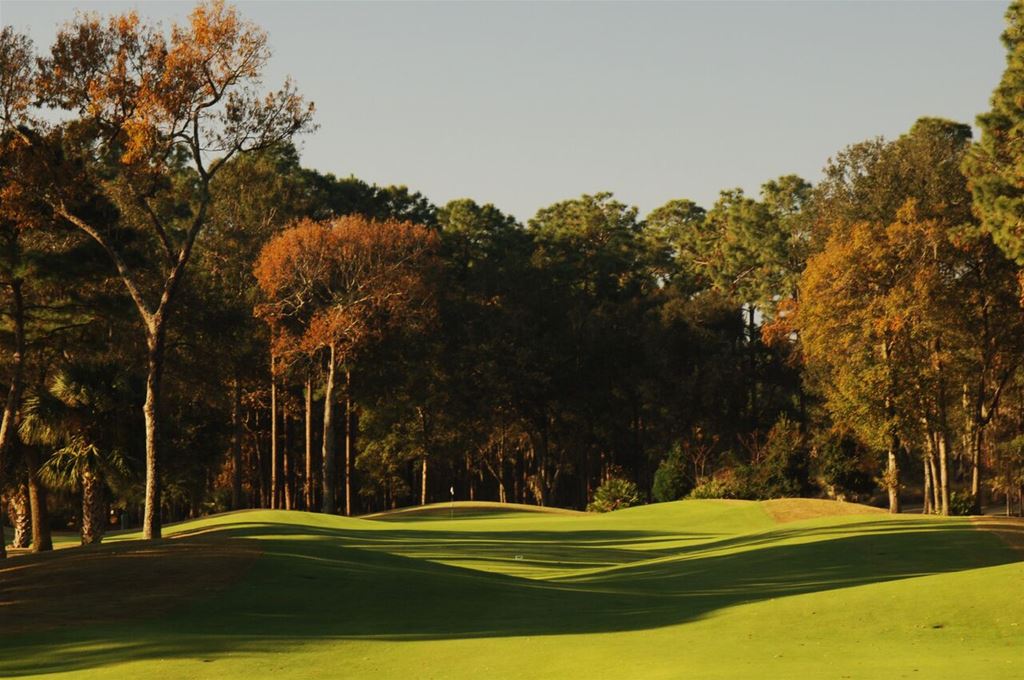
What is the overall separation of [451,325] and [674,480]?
665 inches

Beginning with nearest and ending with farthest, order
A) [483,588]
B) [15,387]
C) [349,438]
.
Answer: [483,588]
[15,387]
[349,438]

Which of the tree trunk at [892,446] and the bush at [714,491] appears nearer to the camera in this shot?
the tree trunk at [892,446]

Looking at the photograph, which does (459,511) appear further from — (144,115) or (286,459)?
(144,115)

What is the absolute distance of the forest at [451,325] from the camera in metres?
31.3

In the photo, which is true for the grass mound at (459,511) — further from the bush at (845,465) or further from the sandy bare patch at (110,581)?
the sandy bare patch at (110,581)

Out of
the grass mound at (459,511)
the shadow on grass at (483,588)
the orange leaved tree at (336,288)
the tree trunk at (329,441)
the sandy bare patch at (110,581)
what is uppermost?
the orange leaved tree at (336,288)

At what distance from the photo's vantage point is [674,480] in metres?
57.8

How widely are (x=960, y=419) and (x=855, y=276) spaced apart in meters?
13.5

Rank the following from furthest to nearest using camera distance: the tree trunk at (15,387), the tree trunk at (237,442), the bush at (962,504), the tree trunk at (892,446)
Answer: the tree trunk at (237,442) → the bush at (962,504) → the tree trunk at (892,446) → the tree trunk at (15,387)

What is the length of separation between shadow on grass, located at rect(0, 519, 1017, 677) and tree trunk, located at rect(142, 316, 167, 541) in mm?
2016

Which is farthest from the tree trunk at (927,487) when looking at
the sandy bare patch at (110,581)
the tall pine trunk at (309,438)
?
the sandy bare patch at (110,581)

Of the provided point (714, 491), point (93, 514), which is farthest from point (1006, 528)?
point (93, 514)

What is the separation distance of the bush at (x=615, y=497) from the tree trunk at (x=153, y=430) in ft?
99.5

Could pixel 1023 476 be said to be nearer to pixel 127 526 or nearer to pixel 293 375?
pixel 293 375
